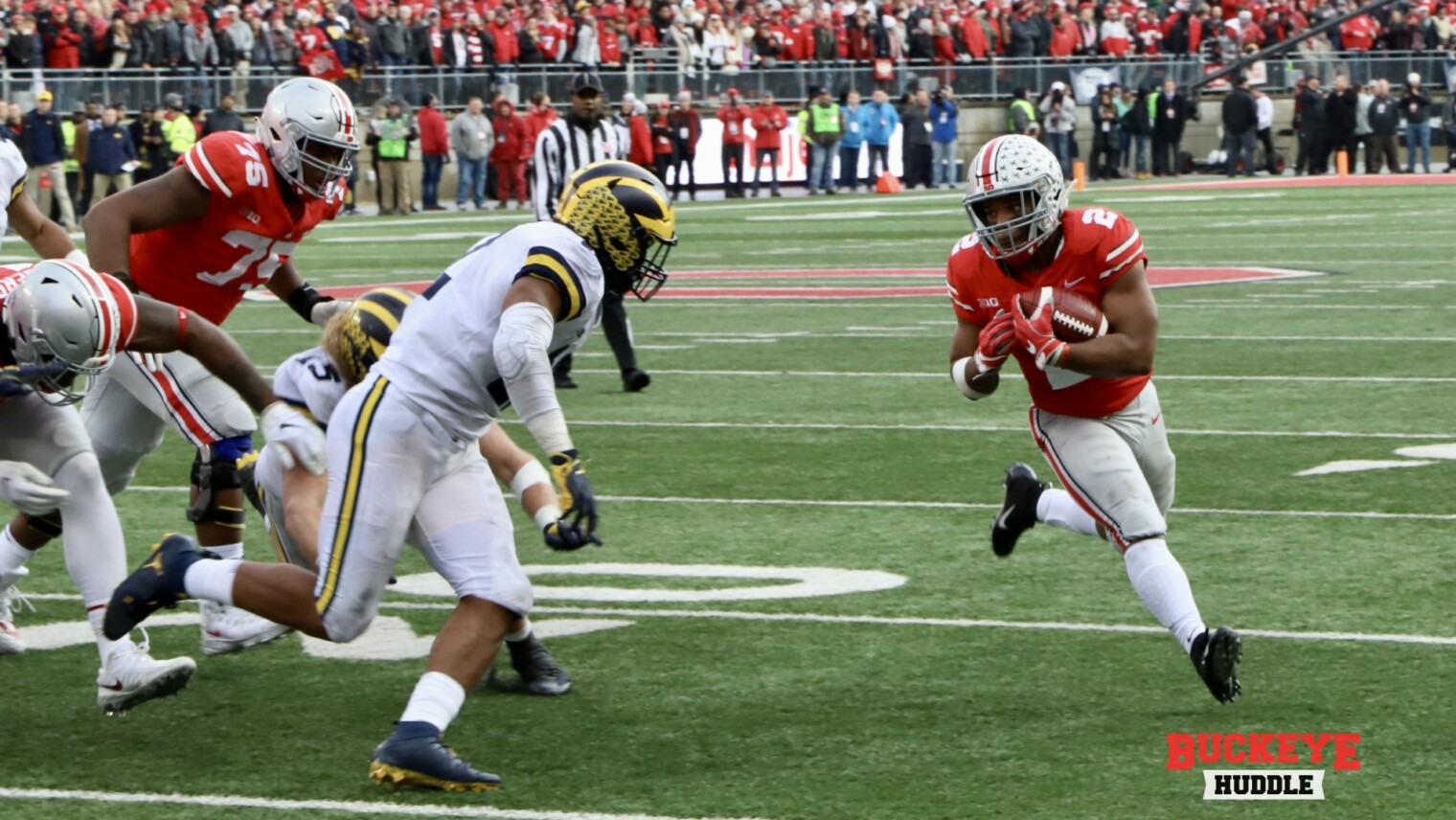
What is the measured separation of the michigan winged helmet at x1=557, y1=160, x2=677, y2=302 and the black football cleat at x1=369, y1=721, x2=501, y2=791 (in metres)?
1.12

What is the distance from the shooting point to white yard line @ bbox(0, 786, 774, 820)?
14.6 feet

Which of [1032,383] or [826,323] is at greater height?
[1032,383]

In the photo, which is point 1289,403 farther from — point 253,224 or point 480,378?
point 480,378

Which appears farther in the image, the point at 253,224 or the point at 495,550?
the point at 253,224

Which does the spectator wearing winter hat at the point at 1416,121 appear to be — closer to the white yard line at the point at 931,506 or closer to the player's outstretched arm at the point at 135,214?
the white yard line at the point at 931,506

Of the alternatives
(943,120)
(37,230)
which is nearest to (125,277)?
(37,230)

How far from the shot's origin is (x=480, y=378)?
481 cm

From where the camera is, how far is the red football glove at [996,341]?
18.1ft

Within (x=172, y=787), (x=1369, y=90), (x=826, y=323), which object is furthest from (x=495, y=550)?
(x=1369, y=90)

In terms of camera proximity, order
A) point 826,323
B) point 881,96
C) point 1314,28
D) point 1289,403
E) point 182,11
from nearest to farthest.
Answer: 1. point 1289,403
2. point 826,323
3. point 182,11
4. point 881,96
5. point 1314,28

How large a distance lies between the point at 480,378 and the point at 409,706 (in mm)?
730

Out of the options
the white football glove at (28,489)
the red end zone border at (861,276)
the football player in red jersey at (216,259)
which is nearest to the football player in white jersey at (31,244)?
the football player in red jersey at (216,259)

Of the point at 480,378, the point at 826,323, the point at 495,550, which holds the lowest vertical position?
the point at 826,323

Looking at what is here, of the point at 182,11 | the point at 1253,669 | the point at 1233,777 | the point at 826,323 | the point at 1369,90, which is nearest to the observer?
the point at 1233,777
